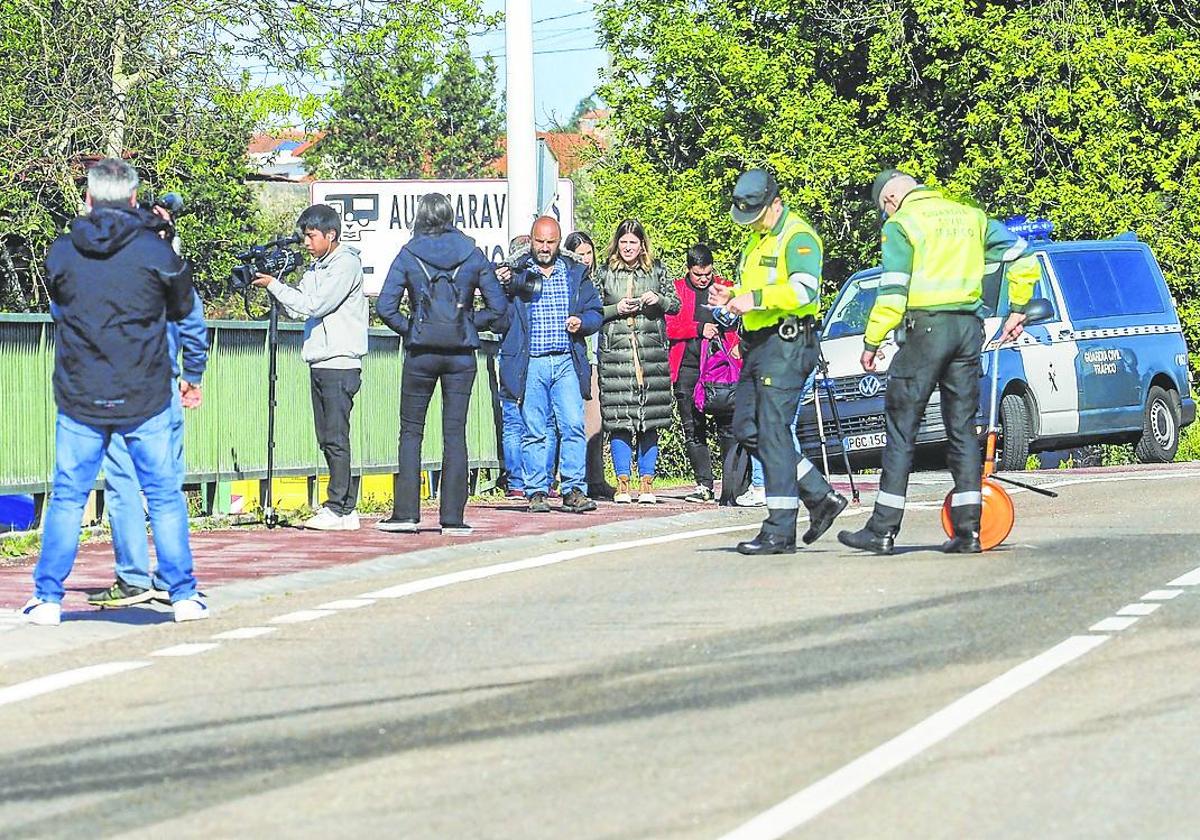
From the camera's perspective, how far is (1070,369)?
22297 millimetres

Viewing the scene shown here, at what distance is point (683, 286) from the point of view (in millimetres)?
17656

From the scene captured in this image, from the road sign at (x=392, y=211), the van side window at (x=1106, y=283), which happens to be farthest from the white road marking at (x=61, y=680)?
the van side window at (x=1106, y=283)

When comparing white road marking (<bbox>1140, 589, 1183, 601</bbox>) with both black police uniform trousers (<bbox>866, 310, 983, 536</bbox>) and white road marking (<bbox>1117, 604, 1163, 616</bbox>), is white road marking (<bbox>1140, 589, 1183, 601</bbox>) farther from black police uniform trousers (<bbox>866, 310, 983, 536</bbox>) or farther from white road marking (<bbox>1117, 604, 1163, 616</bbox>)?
black police uniform trousers (<bbox>866, 310, 983, 536</bbox>)

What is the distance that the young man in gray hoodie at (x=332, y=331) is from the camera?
585 inches

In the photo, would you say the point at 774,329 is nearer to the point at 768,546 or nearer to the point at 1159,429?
the point at 768,546

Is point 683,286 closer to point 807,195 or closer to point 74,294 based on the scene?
point 74,294

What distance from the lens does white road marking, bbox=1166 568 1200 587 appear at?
37.1 feet

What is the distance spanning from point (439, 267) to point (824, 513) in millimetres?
2894

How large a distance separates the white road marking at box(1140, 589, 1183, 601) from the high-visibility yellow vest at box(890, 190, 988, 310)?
2.28 meters

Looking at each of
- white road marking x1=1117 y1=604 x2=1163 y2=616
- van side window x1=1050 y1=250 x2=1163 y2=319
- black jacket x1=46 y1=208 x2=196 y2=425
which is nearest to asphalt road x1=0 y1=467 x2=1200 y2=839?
white road marking x1=1117 y1=604 x2=1163 y2=616

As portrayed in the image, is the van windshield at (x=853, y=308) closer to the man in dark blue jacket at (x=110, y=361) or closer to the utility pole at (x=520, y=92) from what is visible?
the utility pole at (x=520, y=92)

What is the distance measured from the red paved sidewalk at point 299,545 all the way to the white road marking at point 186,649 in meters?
1.42

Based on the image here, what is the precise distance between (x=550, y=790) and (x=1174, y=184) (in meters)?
27.5

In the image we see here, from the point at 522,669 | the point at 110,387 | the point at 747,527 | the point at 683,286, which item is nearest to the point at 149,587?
the point at 110,387
